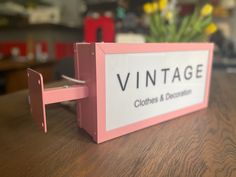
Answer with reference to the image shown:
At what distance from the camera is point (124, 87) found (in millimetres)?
471

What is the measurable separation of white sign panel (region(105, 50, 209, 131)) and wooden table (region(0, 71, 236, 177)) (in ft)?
0.15

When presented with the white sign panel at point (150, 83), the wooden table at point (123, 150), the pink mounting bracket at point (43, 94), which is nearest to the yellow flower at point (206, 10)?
the white sign panel at point (150, 83)

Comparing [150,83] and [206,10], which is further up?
[206,10]

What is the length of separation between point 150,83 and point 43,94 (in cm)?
25

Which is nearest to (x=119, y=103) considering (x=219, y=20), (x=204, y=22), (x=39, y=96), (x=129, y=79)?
(x=129, y=79)

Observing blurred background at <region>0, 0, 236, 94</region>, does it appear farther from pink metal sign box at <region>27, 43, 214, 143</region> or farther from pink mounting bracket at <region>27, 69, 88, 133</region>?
pink mounting bracket at <region>27, 69, 88, 133</region>

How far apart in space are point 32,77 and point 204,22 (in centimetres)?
62

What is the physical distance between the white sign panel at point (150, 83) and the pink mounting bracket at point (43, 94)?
2.5 inches

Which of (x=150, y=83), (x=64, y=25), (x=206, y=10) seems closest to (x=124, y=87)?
(x=150, y=83)

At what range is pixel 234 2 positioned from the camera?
9.48 ft

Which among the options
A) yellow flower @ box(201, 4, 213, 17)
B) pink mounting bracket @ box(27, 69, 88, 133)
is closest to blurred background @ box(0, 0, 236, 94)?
yellow flower @ box(201, 4, 213, 17)

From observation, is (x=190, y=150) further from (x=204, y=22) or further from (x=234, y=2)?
(x=234, y=2)

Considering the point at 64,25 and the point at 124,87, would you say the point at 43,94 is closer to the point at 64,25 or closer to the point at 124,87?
the point at 124,87

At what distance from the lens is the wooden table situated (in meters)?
0.35
